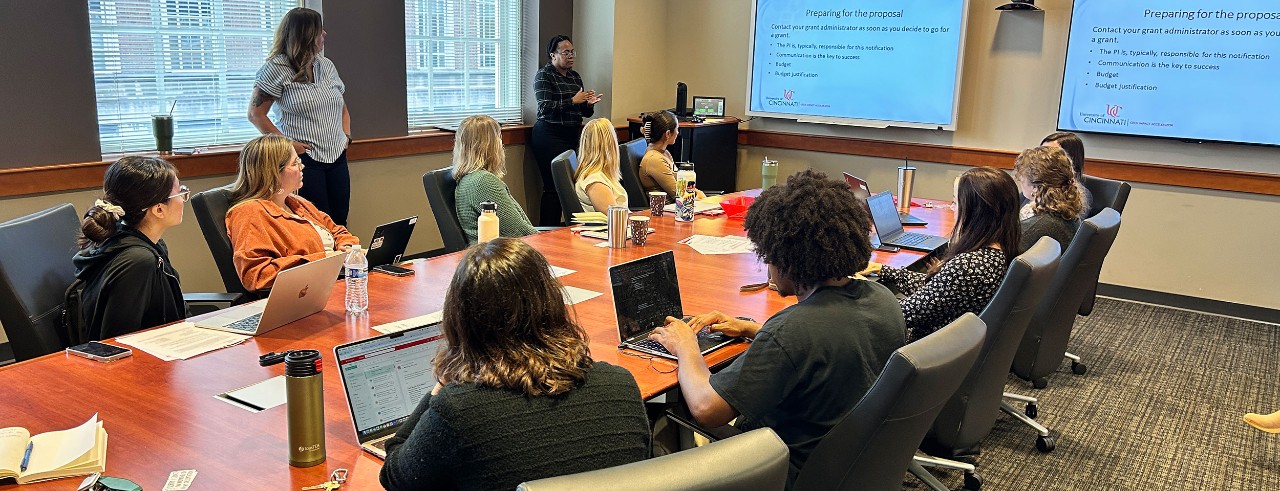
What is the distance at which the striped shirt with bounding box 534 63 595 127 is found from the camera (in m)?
6.38

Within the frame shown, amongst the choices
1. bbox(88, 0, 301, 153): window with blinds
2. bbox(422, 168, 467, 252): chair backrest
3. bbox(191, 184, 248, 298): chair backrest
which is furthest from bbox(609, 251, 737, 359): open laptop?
bbox(88, 0, 301, 153): window with blinds

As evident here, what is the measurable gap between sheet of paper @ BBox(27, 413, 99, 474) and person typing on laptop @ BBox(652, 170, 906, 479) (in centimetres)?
114

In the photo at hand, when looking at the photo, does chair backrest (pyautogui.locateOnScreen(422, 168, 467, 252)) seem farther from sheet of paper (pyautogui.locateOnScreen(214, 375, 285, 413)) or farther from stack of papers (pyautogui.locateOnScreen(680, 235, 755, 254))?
sheet of paper (pyautogui.locateOnScreen(214, 375, 285, 413))

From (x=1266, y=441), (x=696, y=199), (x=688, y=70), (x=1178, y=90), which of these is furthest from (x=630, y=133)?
(x=1266, y=441)

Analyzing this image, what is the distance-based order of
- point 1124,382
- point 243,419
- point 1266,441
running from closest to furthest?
point 243,419 < point 1266,441 < point 1124,382

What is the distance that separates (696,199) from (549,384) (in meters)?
3.42

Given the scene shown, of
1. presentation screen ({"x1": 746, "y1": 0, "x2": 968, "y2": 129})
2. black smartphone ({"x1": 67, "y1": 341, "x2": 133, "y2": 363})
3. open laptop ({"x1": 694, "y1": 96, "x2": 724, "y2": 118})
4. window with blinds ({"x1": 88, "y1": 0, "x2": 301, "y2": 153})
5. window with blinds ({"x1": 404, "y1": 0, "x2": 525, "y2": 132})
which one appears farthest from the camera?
open laptop ({"x1": 694, "y1": 96, "x2": 724, "y2": 118})

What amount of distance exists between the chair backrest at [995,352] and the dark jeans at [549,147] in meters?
4.18

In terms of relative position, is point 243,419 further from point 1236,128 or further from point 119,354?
point 1236,128

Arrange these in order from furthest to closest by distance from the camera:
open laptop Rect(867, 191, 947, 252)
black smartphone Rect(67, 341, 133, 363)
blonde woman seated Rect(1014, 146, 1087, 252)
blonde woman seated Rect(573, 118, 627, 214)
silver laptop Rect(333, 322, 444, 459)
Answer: blonde woman seated Rect(573, 118, 627, 214)
open laptop Rect(867, 191, 947, 252)
blonde woman seated Rect(1014, 146, 1087, 252)
black smartphone Rect(67, 341, 133, 363)
silver laptop Rect(333, 322, 444, 459)

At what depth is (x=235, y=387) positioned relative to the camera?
2068mm

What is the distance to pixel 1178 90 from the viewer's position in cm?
553

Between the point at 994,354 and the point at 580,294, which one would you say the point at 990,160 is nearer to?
the point at 994,354

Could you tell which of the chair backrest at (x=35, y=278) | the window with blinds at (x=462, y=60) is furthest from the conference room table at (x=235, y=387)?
the window with blinds at (x=462, y=60)
